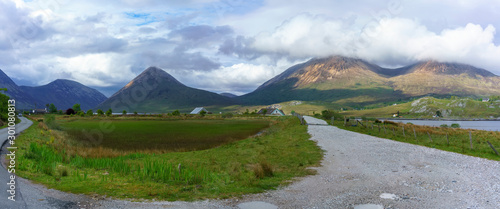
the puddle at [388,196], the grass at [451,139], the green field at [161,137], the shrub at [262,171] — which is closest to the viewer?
the puddle at [388,196]

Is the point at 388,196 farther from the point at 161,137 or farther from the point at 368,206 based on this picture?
the point at 161,137

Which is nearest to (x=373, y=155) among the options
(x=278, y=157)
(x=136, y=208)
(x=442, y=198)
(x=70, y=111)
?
(x=278, y=157)

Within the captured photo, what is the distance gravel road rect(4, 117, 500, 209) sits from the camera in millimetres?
10469

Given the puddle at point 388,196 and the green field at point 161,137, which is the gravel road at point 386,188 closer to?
the puddle at point 388,196

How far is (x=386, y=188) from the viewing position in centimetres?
1266

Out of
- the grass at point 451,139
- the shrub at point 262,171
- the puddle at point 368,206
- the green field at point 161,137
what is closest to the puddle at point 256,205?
the puddle at point 368,206

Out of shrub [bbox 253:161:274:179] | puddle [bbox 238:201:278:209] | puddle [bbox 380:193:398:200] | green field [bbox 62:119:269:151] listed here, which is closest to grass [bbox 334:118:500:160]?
puddle [bbox 380:193:398:200]

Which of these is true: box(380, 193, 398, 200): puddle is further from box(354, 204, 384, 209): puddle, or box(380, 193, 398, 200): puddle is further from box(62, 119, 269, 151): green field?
box(62, 119, 269, 151): green field

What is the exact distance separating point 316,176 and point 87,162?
15655mm

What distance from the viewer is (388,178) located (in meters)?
14.6

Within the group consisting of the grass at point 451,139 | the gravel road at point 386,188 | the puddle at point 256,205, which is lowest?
the grass at point 451,139

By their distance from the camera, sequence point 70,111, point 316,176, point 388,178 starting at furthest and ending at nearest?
point 70,111, point 316,176, point 388,178

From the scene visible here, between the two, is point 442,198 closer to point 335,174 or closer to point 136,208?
point 335,174

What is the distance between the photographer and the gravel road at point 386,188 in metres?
10.5
